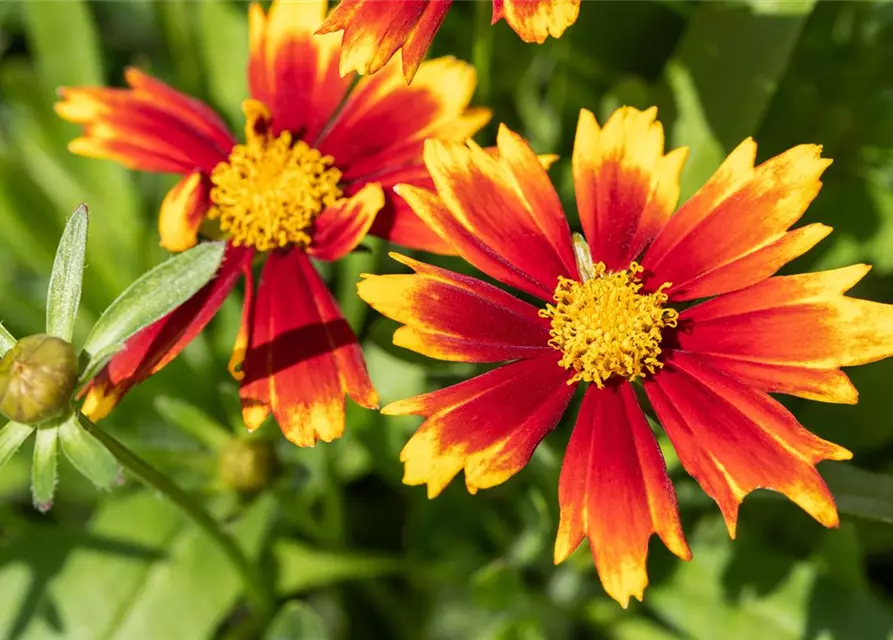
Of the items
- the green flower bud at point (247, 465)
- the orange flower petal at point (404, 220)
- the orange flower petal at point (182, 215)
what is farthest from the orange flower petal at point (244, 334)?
the green flower bud at point (247, 465)

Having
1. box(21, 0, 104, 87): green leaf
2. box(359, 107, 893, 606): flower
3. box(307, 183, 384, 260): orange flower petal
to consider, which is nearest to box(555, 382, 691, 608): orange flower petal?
box(359, 107, 893, 606): flower

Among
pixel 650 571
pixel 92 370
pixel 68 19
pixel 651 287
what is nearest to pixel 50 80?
pixel 68 19

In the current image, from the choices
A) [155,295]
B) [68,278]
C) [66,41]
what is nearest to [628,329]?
[155,295]

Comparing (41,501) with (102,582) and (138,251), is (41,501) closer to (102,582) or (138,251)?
(102,582)

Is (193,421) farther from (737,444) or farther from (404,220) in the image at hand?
(737,444)

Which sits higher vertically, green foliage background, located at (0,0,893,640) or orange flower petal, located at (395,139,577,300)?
orange flower petal, located at (395,139,577,300)

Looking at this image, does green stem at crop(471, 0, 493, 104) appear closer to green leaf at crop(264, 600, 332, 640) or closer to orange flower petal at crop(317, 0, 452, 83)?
orange flower petal at crop(317, 0, 452, 83)

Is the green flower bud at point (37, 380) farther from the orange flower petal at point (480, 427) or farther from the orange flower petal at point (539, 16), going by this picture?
the orange flower petal at point (539, 16)
